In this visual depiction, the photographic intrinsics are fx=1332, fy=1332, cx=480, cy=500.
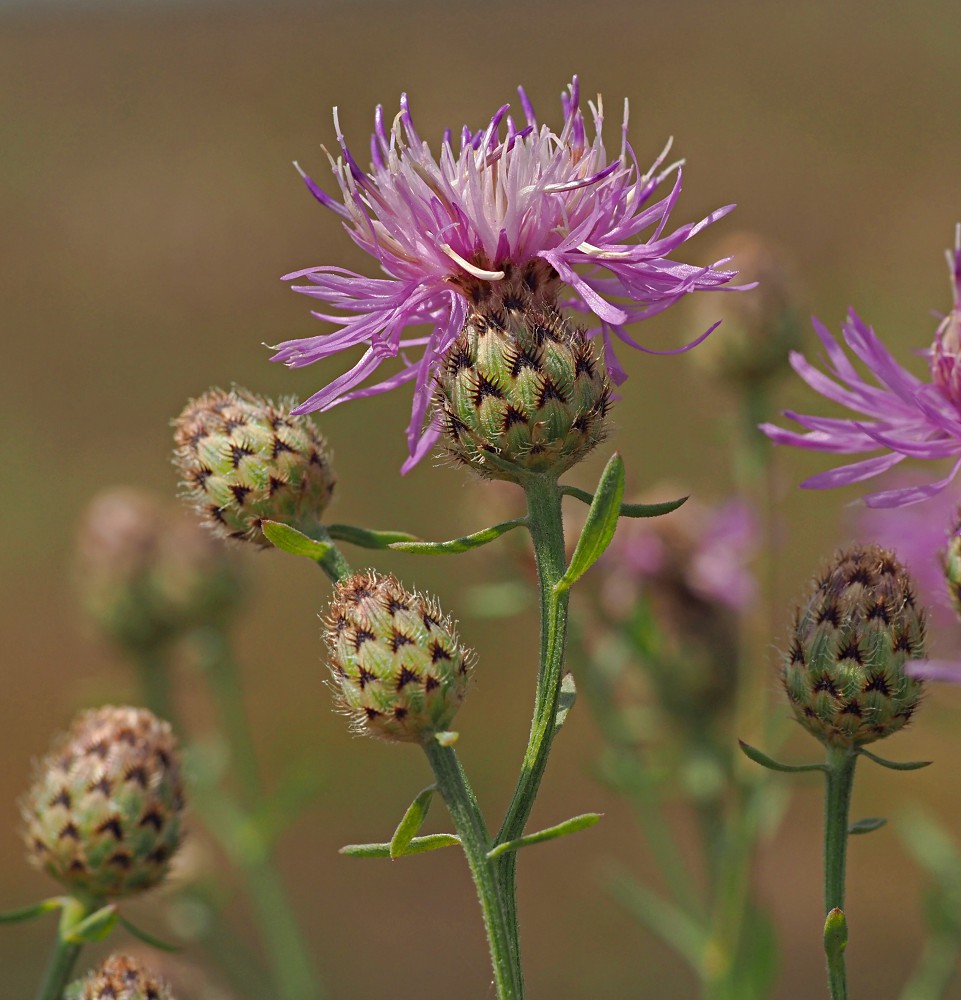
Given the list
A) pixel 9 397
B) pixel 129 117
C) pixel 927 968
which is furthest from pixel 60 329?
pixel 927 968

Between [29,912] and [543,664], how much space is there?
0.85 meters

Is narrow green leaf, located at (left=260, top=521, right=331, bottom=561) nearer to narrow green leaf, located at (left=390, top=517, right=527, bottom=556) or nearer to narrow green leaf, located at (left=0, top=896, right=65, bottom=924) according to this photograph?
narrow green leaf, located at (left=390, top=517, right=527, bottom=556)

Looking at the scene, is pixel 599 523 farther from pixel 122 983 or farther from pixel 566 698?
pixel 122 983

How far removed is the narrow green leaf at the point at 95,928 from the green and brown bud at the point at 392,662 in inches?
18.5

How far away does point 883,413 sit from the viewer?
204 centimetres

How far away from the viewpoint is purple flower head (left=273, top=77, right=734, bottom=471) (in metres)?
Answer: 1.89

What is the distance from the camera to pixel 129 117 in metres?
21.7

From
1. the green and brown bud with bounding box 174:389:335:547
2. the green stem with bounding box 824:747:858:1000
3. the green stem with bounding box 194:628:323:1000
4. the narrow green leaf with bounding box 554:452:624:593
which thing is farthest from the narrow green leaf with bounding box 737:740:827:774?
the green stem with bounding box 194:628:323:1000

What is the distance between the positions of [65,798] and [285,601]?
37.9 feet

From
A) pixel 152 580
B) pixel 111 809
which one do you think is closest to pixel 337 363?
pixel 152 580

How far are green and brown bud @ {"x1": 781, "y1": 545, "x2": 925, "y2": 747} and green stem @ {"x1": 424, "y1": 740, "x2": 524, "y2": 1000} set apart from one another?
0.48m

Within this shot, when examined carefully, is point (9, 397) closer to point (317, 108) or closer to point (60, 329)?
point (60, 329)

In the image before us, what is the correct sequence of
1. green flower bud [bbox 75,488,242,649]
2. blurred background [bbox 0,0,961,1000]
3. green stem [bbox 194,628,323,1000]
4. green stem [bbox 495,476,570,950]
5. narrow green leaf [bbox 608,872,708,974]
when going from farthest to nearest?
blurred background [bbox 0,0,961,1000]
green flower bud [bbox 75,488,242,649]
green stem [bbox 194,628,323,1000]
narrow green leaf [bbox 608,872,708,974]
green stem [bbox 495,476,570,950]

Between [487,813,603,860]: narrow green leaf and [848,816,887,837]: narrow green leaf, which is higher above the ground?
[487,813,603,860]: narrow green leaf
